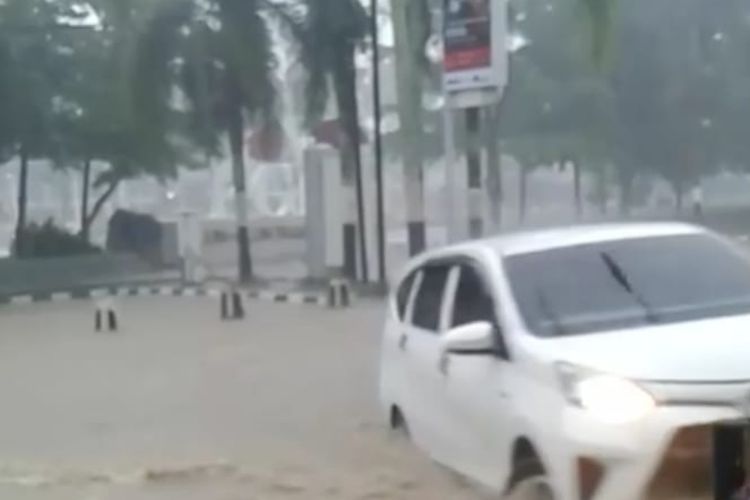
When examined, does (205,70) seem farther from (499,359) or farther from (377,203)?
(499,359)

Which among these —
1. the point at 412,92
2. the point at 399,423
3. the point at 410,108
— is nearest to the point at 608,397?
the point at 399,423

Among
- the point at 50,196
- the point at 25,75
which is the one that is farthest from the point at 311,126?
the point at 50,196

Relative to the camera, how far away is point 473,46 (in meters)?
20.3

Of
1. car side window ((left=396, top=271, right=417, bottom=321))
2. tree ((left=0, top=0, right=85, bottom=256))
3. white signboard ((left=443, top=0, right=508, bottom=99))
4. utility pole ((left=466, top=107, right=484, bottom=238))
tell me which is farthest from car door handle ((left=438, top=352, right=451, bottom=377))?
tree ((left=0, top=0, right=85, bottom=256))

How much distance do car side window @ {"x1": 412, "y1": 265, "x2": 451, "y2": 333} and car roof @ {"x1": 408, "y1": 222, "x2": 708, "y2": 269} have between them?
0.27 meters

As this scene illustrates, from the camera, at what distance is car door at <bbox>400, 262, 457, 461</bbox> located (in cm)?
973

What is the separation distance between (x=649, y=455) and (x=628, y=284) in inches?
67.6

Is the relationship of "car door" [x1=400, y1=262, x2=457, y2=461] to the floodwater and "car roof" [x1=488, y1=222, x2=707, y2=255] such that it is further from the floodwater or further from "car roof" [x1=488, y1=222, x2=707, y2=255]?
"car roof" [x1=488, y1=222, x2=707, y2=255]

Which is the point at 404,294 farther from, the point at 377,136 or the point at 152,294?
the point at 152,294

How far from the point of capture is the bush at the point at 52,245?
4606 cm

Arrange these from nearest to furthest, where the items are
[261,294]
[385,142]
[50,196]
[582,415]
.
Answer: [582,415], [261,294], [385,142], [50,196]

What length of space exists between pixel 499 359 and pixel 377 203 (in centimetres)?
2721

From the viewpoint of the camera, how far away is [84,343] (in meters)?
24.8

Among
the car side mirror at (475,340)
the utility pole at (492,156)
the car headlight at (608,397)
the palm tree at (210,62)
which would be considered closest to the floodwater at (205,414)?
the car side mirror at (475,340)
